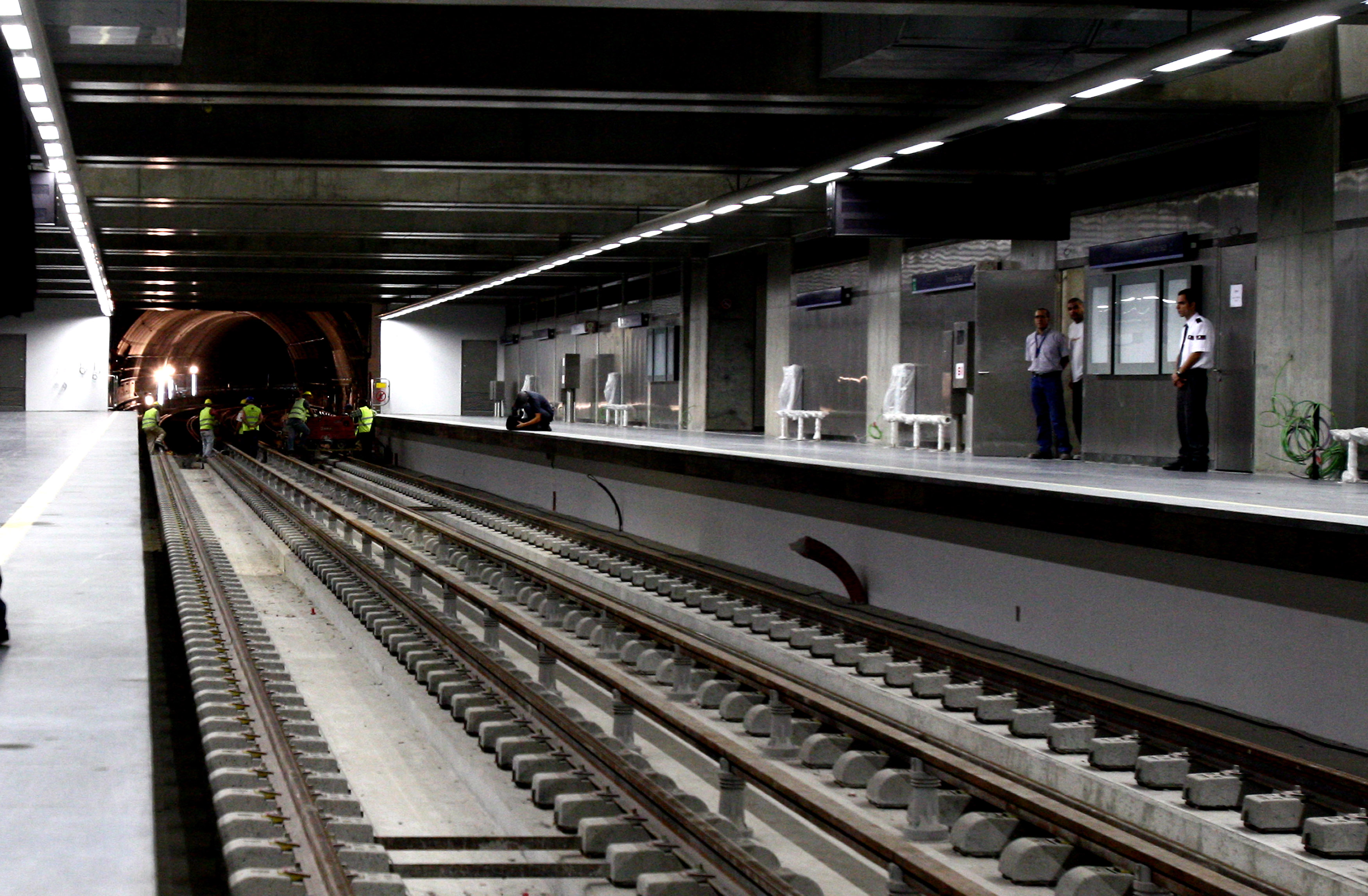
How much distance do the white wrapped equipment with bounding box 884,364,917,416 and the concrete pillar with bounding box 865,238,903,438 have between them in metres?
0.70

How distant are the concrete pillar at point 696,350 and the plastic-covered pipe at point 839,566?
1499 centimetres

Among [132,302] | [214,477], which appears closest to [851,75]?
[214,477]

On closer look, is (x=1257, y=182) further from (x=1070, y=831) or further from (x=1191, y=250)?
(x=1070, y=831)

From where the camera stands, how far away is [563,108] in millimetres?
12914

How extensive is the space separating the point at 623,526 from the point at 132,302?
29131mm

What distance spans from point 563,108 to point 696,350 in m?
15.0

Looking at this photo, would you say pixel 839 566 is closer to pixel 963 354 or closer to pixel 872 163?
pixel 872 163

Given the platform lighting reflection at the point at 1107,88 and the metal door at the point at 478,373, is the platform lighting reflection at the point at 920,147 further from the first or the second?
the metal door at the point at 478,373

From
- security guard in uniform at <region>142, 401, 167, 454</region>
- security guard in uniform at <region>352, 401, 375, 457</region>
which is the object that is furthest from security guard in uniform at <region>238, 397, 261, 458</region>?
security guard in uniform at <region>352, 401, 375, 457</region>

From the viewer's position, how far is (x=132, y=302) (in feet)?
142

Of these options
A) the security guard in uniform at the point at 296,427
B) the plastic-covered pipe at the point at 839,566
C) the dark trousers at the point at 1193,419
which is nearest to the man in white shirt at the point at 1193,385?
the dark trousers at the point at 1193,419

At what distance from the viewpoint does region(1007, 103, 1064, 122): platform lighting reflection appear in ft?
32.1

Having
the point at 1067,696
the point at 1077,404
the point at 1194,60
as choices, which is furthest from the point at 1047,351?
the point at 1067,696

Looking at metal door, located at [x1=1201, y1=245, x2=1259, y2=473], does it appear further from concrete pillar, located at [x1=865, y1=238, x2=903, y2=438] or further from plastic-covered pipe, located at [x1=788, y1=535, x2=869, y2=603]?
concrete pillar, located at [x1=865, y1=238, x2=903, y2=438]
